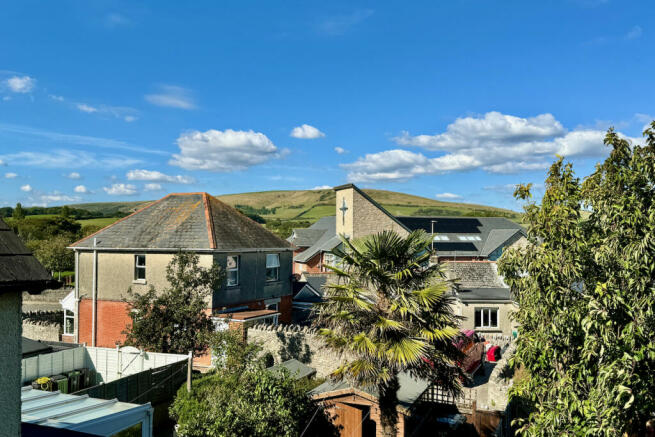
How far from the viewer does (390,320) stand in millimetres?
12938

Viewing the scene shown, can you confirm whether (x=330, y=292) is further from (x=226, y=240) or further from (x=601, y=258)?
(x=226, y=240)

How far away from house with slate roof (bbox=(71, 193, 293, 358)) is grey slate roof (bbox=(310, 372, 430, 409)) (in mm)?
10106

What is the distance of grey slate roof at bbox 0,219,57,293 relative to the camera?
18.3 ft

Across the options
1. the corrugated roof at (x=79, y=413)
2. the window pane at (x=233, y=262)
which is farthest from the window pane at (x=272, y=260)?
the corrugated roof at (x=79, y=413)

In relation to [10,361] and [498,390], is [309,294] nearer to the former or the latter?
[498,390]

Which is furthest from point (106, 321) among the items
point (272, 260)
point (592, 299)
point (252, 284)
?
point (592, 299)

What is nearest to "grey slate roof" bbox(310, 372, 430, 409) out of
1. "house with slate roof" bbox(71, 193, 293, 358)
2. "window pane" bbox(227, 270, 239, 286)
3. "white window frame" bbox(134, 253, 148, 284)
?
"house with slate roof" bbox(71, 193, 293, 358)

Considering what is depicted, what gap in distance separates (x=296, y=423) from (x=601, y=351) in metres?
8.19

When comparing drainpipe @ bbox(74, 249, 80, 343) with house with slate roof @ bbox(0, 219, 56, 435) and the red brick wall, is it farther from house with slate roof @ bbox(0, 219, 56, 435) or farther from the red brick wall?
house with slate roof @ bbox(0, 219, 56, 435)

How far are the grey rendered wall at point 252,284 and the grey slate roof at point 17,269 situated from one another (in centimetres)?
2029

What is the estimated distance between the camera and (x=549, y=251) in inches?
390

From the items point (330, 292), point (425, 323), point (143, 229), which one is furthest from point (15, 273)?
point (143, 229)

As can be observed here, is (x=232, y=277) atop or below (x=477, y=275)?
atop

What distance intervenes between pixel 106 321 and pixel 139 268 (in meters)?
3.93
